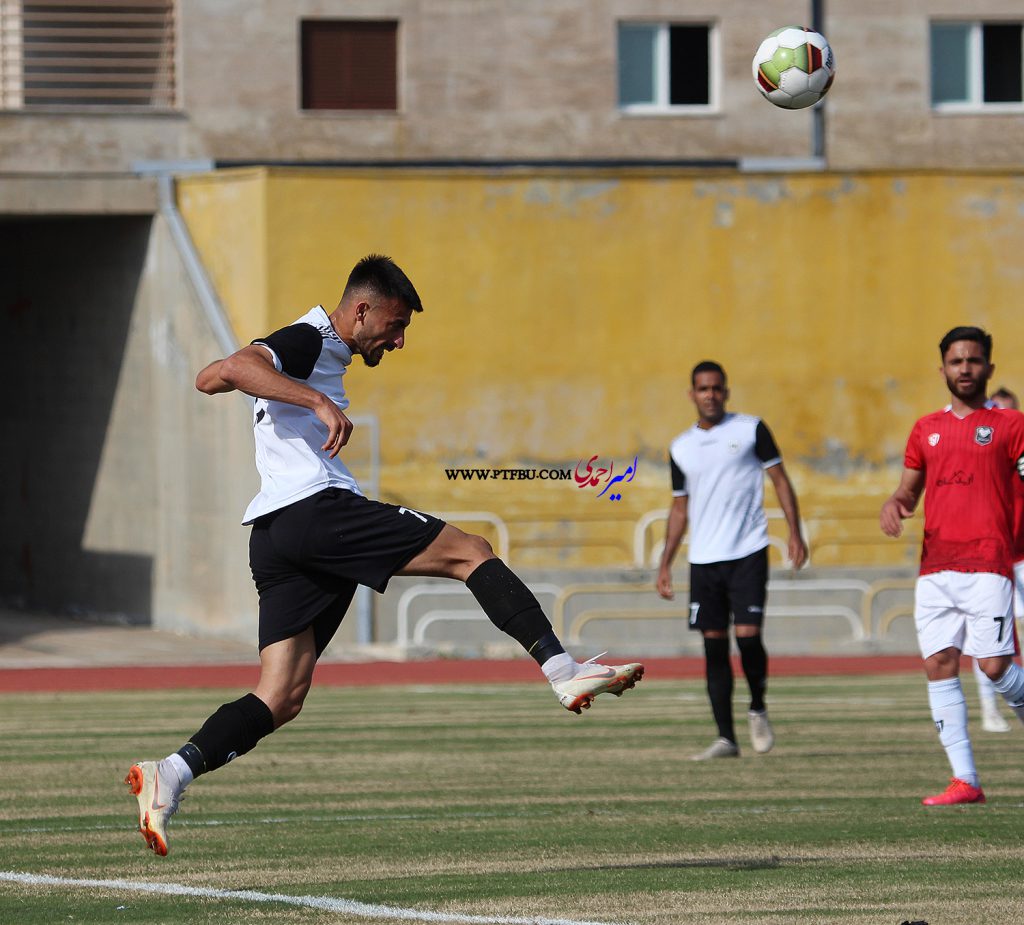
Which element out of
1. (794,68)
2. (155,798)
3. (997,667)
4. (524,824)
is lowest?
(524,824)

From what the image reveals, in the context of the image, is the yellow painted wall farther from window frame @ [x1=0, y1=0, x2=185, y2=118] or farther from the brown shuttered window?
the brown shuttered window

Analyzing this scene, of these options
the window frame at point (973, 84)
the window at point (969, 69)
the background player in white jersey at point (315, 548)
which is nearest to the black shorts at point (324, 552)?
the background player in white jersey at point (315, 548)

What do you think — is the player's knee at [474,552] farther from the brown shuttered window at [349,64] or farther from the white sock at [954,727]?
the brown shuttered window at [349,64]

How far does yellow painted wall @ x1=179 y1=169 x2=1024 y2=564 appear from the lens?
22.5 m

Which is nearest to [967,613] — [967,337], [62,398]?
[967,337]

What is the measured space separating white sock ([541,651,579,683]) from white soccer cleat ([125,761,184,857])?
139 cm

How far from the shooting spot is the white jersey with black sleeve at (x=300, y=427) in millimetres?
7512

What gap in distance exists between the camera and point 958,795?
9.85 m

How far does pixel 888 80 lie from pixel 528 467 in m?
9.45

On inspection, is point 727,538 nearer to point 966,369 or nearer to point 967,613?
point 967,613

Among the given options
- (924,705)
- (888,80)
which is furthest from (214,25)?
(924,705)

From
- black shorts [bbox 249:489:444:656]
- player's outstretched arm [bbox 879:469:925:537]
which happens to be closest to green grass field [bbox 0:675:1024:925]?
black shorts [bbox 249:489:444:656]

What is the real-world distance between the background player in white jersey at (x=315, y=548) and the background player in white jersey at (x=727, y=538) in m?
5.03

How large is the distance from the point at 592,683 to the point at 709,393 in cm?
542
